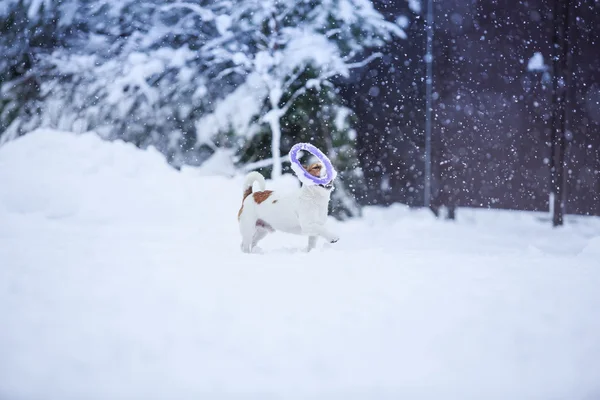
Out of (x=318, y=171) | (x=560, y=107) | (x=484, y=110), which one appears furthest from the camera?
(x=484, y=110)

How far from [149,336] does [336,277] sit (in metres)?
0.79

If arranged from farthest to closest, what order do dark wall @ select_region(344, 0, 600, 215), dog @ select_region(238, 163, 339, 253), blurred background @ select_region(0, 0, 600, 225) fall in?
blurred background @ select_region(0, 0, 600, 225) → dark wall @ select_region(344, 0, 600, 215) → dog @ select_region(238, 163, 339, 253)

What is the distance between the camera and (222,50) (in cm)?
552

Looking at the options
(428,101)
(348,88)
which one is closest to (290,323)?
(428,101)

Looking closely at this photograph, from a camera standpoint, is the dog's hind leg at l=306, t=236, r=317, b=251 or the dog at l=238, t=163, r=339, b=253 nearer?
the dog at l=238, t=163, r=339, b=253

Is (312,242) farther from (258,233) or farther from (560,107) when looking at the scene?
(560,107)

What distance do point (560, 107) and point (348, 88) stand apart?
1977 millimetres

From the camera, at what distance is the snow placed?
4.48m

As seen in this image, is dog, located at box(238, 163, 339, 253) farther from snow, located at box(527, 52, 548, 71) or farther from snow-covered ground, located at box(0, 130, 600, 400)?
snow, located at box(527, 52, 548, 71)

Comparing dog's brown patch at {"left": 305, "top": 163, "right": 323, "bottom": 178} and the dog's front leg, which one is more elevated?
dog's brown patch at {"left": 305, "top": 163, "right": 323, "bottom": 178}

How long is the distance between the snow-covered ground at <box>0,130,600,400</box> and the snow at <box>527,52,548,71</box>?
7.48 ft

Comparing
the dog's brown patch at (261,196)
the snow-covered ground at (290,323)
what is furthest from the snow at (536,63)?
the dog's brown patch at (261,196)

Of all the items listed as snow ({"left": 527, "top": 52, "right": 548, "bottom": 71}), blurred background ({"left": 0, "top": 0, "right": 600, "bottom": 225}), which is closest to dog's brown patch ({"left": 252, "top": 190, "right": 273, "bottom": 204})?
blurred background ({"left": 0, "top": 0, "right": 600, "bottom": 225})

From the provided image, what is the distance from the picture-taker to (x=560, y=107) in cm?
434
